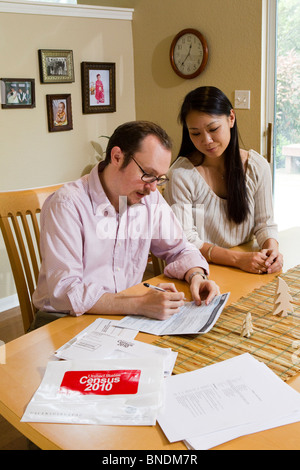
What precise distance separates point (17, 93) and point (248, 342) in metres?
2.41

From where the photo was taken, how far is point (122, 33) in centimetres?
359

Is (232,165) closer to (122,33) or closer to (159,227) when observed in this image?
(159,227)

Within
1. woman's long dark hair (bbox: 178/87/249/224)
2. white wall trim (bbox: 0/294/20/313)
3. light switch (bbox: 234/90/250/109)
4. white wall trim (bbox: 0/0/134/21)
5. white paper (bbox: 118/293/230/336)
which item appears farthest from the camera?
white wall trim (bbox: 0/294/20/313)

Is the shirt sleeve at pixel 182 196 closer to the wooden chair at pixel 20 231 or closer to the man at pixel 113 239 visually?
the man at pixel 113 239

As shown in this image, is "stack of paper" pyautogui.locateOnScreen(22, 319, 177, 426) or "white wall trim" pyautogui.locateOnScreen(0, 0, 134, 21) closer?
"stack of paper" pyautogui.locateOnScreen(22, 319, 177, 426)

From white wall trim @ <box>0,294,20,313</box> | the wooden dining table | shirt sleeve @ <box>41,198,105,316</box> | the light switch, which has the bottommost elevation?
white wall trim @ <box>0,294,20,313</box>

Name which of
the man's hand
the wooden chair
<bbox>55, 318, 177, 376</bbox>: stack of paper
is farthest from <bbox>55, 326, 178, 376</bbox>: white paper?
the wooden chair

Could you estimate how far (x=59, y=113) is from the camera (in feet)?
10.7

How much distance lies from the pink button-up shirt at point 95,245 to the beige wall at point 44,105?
5.44 feet

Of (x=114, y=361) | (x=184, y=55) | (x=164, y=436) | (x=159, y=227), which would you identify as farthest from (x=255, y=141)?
(x=164, y=436)

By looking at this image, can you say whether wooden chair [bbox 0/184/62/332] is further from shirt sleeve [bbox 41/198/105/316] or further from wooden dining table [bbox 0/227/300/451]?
wooden dining table [bbox 0/227/300/451]

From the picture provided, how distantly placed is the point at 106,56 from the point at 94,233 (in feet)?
7.89

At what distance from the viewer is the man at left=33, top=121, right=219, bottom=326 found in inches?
51.8

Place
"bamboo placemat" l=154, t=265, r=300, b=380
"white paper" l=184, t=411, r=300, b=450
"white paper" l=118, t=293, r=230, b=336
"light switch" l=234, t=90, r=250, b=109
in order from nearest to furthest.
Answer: "white paper" l=184, t=411, r=300, b=450, "bamboo placemat" l=154, t=265, r=300, b=380, "white paper" l=118, t=293, r=230, b=336, "light switch" l=234, t=90, r=250, b=109
